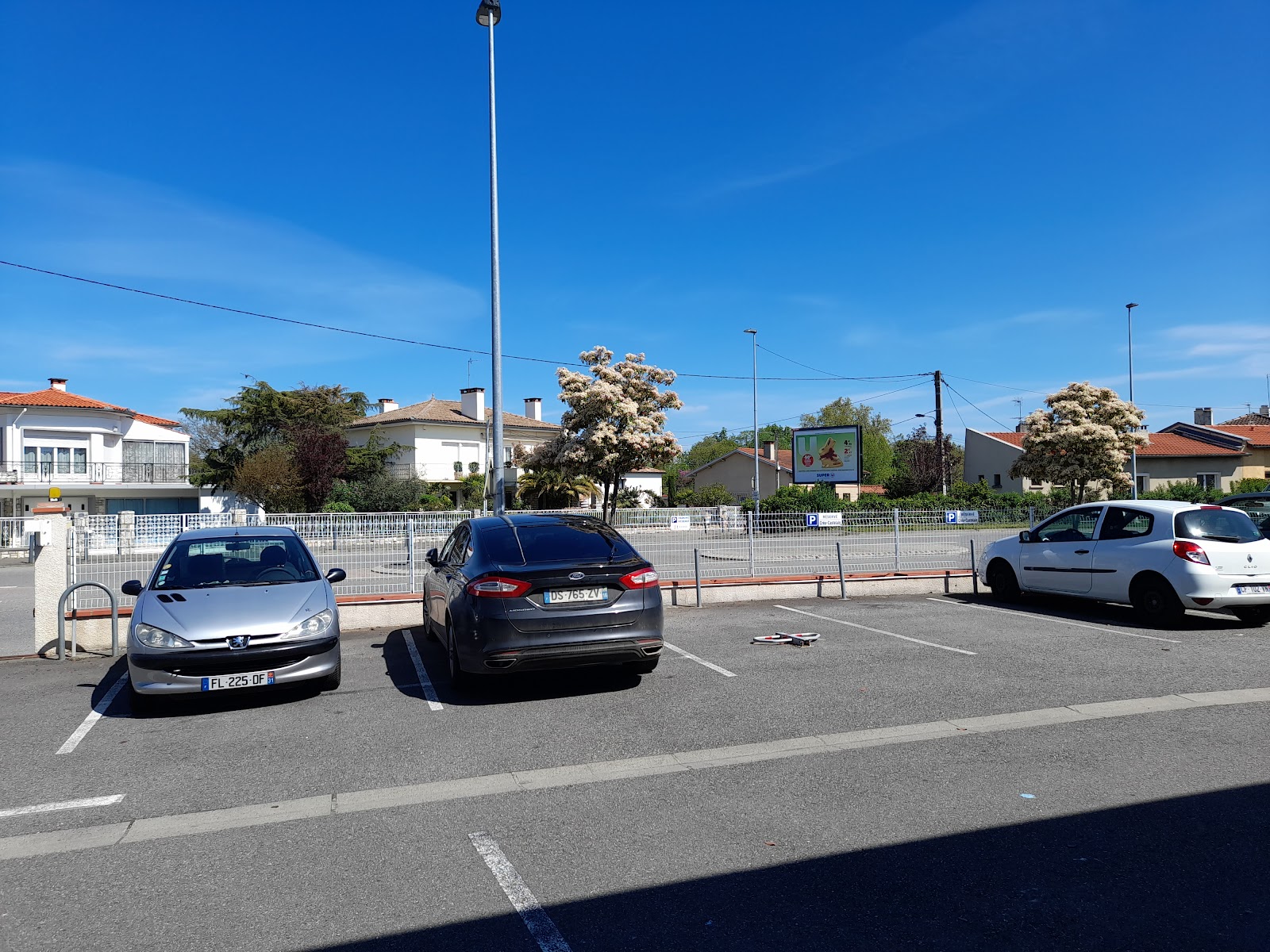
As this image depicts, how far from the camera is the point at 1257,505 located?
13469mm

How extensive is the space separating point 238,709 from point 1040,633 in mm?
8695

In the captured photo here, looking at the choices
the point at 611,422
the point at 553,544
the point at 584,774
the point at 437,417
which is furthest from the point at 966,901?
the point at 437,417

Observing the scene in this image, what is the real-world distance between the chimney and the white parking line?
162ft

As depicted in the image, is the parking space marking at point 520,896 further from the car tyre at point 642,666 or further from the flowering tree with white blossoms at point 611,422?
the flowering tree with white blossoms at point 611,422

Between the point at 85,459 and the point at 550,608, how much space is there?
48.3 m

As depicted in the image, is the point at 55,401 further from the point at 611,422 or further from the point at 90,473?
the point at 611,422

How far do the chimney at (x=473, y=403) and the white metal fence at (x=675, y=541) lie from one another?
38206 millimetres

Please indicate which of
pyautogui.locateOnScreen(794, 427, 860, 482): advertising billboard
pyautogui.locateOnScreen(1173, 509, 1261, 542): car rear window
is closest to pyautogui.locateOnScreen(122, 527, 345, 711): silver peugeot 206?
pyautogui.locateOnScreen(1173, 509, 1261, 542): car rear window

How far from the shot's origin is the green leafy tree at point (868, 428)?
77287 mm

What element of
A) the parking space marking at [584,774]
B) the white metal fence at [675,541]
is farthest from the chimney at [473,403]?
the parking space marking at [584,774]

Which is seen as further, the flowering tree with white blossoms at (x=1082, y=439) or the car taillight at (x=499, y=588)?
the flowering tree with white blossoms at (x=1082, y=439)

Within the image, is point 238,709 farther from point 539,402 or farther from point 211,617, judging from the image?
point 539,402

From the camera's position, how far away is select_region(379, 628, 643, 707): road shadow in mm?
7488

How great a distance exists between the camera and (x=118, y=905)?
146 inches
